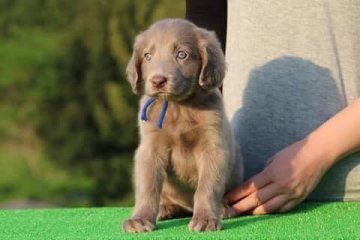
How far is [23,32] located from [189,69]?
6.92m

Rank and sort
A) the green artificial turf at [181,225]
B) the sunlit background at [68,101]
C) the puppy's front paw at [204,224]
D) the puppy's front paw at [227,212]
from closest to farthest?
the green artificial turf at [181,225] → the puppy's front paw at [204,224] → the puppy's front paw at [227,212] → the sunlit background at [68,101]

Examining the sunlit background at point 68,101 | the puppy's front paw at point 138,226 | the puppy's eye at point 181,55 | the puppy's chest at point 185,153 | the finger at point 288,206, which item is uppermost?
the puppy's eye at point 181,55

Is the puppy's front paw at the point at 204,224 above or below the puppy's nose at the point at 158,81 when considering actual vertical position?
below

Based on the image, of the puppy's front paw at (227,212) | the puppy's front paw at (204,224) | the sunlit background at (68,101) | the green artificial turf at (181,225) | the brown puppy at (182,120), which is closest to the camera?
the green artificial turf at (181,225)

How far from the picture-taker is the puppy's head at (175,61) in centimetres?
271

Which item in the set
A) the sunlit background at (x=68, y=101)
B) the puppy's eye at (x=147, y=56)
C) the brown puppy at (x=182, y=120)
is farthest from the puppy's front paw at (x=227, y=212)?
the sunlit background at (x=68, y=101)

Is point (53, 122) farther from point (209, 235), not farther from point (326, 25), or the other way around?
point (209, 235)

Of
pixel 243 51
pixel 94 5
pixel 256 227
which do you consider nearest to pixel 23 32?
pixel 94 5

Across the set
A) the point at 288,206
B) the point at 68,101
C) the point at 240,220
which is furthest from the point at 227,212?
the point at 68,101

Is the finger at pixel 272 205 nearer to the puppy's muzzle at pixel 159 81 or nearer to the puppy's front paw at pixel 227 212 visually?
the puppy's front paw at pixel 227 212

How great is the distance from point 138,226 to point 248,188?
1.73 feet

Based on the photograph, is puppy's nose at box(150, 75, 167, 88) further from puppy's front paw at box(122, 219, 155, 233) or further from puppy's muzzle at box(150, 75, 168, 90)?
puppy's front paw at box(122, 219, 155, 233)

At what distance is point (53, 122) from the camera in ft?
30.0

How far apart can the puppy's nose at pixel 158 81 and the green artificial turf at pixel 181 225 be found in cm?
38
